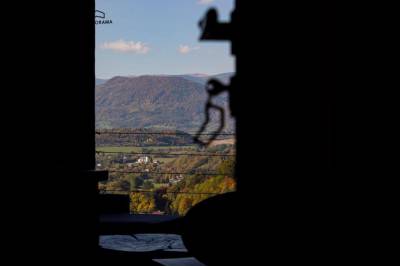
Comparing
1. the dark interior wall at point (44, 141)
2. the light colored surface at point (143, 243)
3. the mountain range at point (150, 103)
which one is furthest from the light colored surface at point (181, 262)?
the mountain range at point (150, 103)

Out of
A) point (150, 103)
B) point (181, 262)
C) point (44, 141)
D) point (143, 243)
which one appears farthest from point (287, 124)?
point (150, 103)

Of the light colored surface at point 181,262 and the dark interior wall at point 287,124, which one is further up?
the dark interior wall at point 287,124

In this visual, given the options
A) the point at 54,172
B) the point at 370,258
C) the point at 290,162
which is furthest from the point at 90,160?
the point at 370,258

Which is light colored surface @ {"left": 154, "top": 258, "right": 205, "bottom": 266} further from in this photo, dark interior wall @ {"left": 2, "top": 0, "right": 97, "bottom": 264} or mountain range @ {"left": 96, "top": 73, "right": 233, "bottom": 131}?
mountain range @ {"left": 96, "top": 73, "right": 233, "bottom": 131}

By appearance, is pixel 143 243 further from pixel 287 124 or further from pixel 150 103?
pixel 150 103

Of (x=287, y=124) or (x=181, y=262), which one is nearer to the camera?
(x=287, y=124)

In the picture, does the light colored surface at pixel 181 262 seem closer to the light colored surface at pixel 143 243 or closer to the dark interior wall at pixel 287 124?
the light colored surface at pixel 143 243

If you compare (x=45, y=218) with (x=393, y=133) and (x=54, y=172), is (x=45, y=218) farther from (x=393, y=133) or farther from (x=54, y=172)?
(x=393, y=133)

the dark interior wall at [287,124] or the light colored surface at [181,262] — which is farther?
the light colored surface at [181,262]
